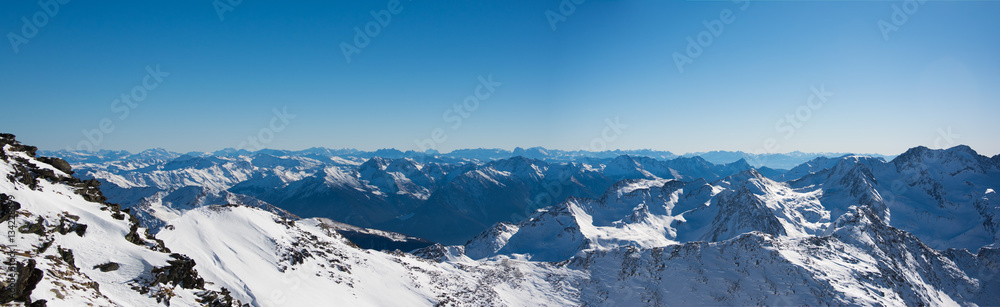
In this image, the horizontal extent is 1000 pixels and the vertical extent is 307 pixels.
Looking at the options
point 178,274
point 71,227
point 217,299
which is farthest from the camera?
point 217,299

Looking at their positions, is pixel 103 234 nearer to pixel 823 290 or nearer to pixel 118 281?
pixel 118 281

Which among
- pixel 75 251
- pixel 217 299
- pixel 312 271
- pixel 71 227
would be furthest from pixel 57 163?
pixel 312 271

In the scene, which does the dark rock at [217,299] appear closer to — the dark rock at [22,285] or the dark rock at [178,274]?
the dark rock at [178,274]

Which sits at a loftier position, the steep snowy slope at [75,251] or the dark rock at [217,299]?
the steep snowy slope at [75,251]

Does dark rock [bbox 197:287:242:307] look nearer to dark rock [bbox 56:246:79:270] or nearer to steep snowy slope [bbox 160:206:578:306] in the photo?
steep snowy slope [bbox 160:206:578:306]

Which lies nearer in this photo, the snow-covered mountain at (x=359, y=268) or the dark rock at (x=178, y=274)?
the snow-covered mountain at (x=359, y=268)

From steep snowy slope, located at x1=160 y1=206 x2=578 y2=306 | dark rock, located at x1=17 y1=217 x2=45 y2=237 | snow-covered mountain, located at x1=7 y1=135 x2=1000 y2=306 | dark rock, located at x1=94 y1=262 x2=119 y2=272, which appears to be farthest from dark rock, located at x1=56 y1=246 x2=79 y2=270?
steep snowy slope, located at x1=160 y1=206 x2=578 y2=306

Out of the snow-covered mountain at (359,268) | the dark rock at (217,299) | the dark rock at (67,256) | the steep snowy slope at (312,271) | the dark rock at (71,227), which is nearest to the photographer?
the dark rock at (67,256)

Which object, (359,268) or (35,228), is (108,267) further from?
(359,268)

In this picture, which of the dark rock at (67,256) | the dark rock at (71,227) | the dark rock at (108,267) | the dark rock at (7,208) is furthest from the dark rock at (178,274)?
the dark rock at (7,208)
